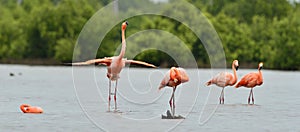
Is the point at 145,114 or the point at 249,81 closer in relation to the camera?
the point at 145,114

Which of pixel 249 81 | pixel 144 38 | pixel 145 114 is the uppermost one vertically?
pixel 144 38

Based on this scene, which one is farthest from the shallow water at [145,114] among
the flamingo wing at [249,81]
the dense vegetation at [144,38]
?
the dense vegetation at [144,38]

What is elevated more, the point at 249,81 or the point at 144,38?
the point at 144,38

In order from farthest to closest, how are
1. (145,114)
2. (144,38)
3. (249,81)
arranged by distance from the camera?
(144,38) → (249,81) → (145,114)

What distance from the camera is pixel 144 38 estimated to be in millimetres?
70438

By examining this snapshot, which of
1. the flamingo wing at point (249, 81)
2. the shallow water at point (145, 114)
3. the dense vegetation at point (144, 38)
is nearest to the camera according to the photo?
the shallow water at point (145, 114)

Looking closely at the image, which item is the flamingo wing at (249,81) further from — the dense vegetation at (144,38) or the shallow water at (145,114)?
the dense vegetation at (144,38)

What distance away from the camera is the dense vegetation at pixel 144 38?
74.4 metres

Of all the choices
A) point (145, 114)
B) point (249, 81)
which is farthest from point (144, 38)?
point (145, 114)

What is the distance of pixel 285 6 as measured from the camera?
97625 millimetres

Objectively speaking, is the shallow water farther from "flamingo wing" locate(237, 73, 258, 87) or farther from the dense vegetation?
the dense vegetation

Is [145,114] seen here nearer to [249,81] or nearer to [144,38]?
[249,81]

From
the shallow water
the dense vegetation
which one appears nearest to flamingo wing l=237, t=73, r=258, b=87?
the shallow water

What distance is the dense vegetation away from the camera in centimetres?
7438
